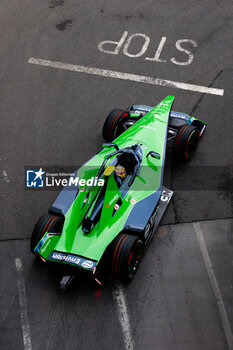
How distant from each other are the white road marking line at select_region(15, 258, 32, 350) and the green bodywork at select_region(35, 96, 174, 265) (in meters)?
0.92

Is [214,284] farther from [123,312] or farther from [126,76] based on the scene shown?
[126,76]

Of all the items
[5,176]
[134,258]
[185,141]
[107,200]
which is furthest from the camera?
[5,176]

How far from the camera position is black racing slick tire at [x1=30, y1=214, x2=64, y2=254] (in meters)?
7.62

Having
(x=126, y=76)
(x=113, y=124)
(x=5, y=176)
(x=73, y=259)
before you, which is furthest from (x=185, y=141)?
(x=5, y=176)

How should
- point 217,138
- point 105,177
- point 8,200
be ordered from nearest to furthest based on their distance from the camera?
point 105,177, point 8,200, point 217,138

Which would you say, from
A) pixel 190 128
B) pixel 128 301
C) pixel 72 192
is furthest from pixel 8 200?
pixel 190 128

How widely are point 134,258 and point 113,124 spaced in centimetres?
318

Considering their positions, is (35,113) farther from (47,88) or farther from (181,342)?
(181,342)

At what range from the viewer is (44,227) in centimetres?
763

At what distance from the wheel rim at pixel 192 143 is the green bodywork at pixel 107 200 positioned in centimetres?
56

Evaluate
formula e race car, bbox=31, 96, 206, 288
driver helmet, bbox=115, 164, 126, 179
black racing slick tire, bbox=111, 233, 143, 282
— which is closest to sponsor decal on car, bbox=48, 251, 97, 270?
formula e race car, bbox=31, 96, 206, 288

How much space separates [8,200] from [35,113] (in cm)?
256

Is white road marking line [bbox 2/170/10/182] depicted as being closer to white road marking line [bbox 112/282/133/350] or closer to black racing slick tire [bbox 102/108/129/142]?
black racing slick tire [bbox 102/108/129/142]

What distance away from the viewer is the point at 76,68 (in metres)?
11.7
